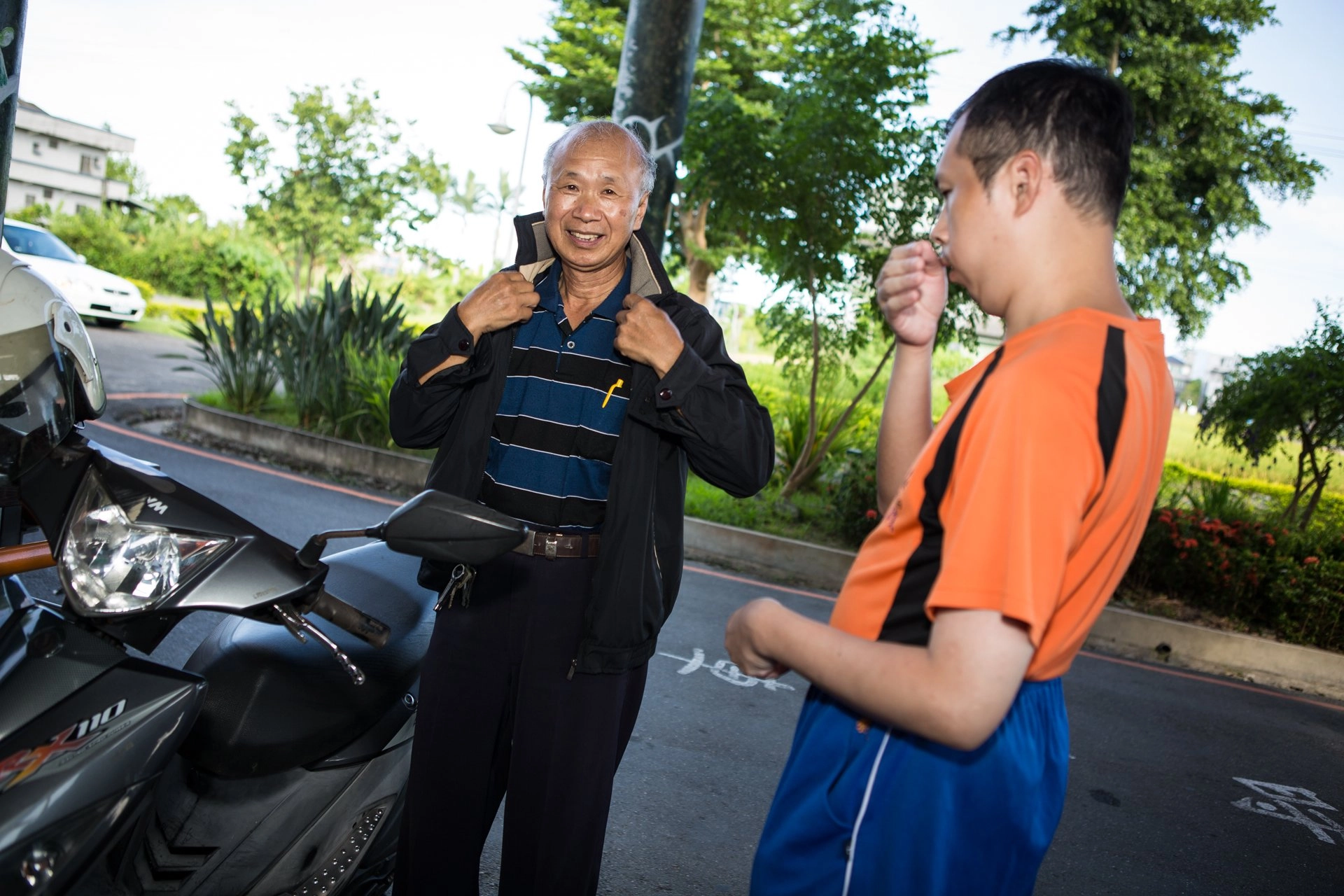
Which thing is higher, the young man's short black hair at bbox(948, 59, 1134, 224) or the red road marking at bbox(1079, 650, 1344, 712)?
the young man's short black hair at bbox(948, 59, 1134, 224)

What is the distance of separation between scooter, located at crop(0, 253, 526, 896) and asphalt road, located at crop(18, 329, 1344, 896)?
3.81ft

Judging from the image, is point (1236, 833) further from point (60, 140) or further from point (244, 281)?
point (60, 140)

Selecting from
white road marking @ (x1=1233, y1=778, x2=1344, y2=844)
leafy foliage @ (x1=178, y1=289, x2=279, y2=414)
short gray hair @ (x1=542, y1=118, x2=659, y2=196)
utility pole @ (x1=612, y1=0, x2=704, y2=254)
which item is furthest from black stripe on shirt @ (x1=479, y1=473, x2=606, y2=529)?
leafy foliage @ (x1=178, y1=289, x2=279, y2=414)

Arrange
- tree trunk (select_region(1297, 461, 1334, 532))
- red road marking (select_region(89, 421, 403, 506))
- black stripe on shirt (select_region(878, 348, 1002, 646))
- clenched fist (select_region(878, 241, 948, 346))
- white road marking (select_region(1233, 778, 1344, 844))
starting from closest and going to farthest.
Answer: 1. black stripe on shirt (select_region(878, 348, 1002, 646))
2. clenched fist (select_region(878, 241, 948, 346))
3. white road marking (select_region(1233, 778, 1344, 844))
4. red road marking (select_region(89, 421, 403, 506))
5. tree trunk (select_region(1297, 461, 1334, 532))

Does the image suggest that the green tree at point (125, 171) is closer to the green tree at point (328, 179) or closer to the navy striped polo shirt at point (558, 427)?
the green tree at point (328, 179)

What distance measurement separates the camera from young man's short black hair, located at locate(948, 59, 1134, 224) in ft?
4.00

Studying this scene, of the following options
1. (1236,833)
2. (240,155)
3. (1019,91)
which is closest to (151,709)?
(1019,91)

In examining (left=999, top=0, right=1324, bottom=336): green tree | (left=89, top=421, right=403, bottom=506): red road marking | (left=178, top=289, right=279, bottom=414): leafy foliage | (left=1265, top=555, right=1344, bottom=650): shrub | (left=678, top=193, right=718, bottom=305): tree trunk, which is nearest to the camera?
(left=1265, top=555, right=1344, bottom=650): shrub

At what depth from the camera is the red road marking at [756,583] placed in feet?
22.6

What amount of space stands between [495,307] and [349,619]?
34.0 inches

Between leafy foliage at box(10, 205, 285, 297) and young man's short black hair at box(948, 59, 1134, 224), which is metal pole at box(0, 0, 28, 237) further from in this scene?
leafy foliage at box(10, 205, 285, 297)

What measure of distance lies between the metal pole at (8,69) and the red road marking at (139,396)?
24.1 ft

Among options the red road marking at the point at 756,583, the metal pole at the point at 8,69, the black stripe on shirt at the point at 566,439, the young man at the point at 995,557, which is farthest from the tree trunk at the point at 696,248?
the young man at the point at 995,557

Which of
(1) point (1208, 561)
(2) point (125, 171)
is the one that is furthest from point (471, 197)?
(1) point (1208, 561)
